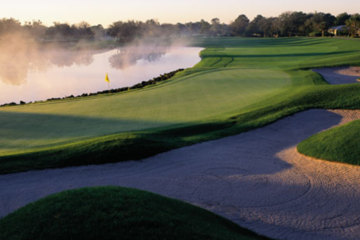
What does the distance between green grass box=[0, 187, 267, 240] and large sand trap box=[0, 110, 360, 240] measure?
1.23m

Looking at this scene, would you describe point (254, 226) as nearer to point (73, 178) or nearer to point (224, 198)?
point (224, 198)

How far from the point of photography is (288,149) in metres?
12.0

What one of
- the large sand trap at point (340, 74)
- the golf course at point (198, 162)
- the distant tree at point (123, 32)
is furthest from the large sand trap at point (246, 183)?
the distant tree at point (123, 32)

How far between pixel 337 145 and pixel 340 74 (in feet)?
60.8

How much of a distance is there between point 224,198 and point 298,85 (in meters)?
15.6

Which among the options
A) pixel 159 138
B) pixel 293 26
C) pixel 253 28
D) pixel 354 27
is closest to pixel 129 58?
pixel 354 27

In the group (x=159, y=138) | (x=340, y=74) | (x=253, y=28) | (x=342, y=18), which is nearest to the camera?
(x=159, y=138)

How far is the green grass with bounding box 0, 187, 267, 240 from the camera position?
5113mm

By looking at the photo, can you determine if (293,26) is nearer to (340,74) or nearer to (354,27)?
(354,27)

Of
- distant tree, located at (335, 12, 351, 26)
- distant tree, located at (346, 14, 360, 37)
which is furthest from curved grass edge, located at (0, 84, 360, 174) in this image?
distant tree, located at (335, 12, 351, 26)

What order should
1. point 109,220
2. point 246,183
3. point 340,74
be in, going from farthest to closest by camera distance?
point 340,74, point 246,183, point 109,220

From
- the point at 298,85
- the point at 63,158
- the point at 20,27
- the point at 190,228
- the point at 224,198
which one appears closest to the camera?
the point at 190,228

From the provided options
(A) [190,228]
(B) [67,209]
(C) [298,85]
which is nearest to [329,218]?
(A) [190,228]

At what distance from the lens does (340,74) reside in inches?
1077
